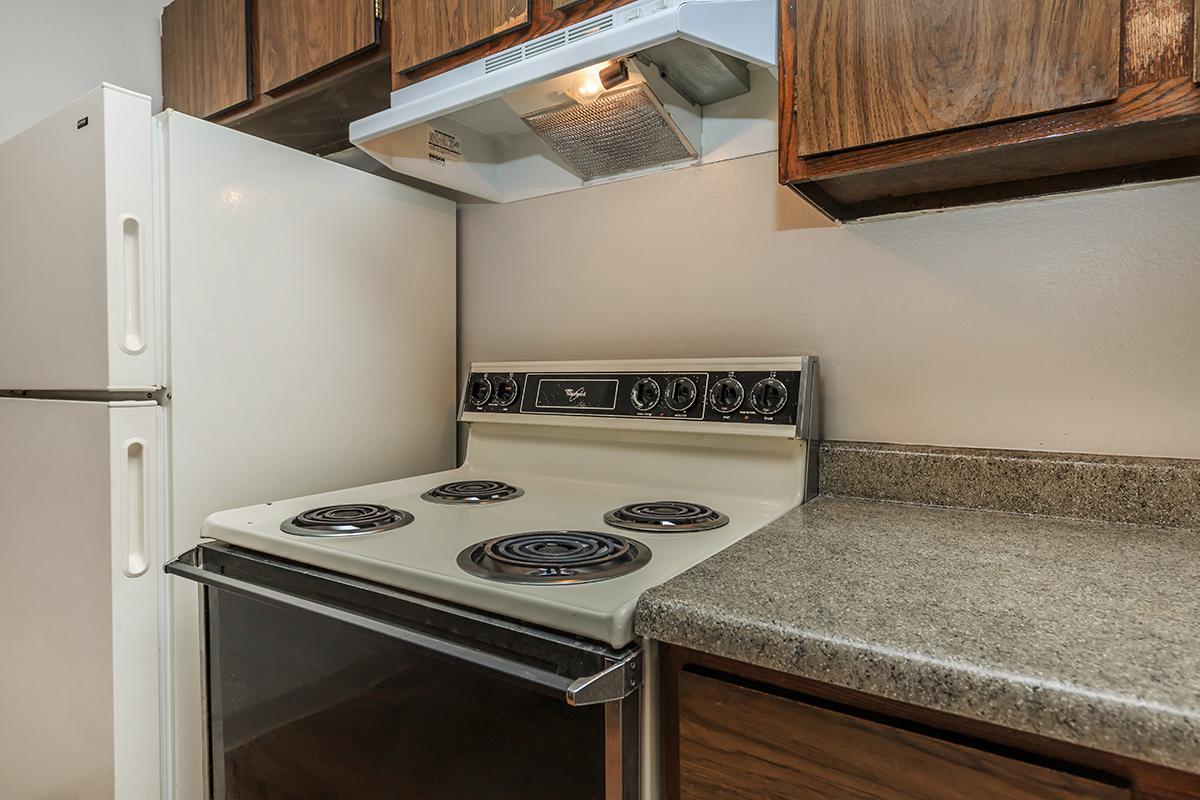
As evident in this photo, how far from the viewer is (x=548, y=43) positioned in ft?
3.38

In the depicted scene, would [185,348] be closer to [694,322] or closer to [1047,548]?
[694,322]

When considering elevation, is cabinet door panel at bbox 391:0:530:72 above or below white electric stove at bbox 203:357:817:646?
above

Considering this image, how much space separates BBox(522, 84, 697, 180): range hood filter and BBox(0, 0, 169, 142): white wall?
4.33 ft

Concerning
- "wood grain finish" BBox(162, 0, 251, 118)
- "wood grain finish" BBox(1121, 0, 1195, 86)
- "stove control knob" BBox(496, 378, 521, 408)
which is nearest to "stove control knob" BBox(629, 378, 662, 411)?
"stove control knob" BBox(496, 378, 521, 408)

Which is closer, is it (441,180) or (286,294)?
(286,294)

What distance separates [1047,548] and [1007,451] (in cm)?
26

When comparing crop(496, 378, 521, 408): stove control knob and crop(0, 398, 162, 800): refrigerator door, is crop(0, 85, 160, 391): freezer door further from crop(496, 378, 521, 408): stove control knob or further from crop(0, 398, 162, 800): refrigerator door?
crop(496, 378, 521, 408): stove control knob

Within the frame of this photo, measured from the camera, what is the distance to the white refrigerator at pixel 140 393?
1118 mm

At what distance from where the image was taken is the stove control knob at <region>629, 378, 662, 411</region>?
1278mm

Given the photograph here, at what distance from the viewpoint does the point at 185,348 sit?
1.17 m

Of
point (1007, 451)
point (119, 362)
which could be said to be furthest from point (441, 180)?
point (1007, 451)

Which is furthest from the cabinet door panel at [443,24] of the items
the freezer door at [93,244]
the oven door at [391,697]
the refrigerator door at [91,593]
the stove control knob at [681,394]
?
the oven door at [391,697]

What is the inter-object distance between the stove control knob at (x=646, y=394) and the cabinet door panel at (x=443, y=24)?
67 cm

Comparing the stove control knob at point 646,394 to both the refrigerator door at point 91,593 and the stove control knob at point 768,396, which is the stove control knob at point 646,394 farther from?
the refrigerator door at point 91,593
